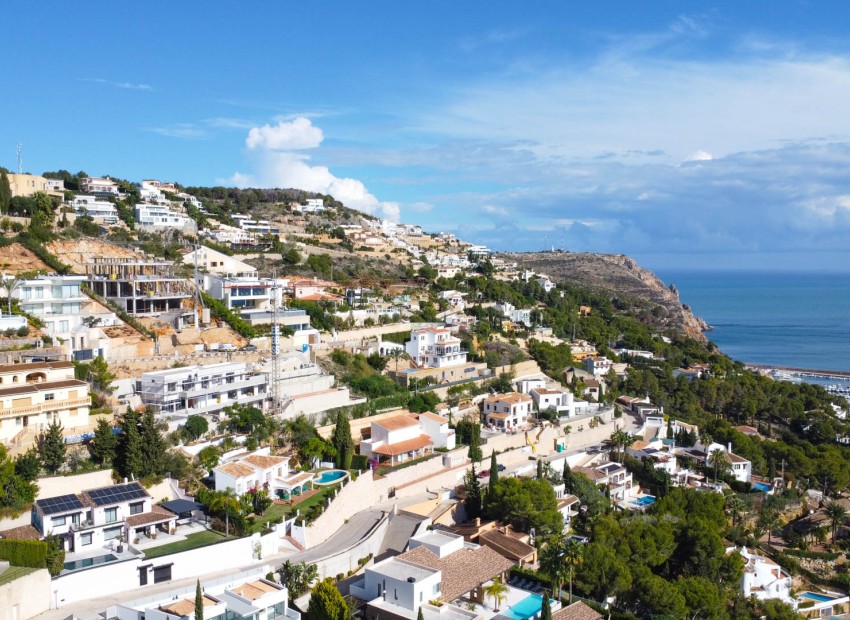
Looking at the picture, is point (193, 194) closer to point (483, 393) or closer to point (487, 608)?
point (483, 393)

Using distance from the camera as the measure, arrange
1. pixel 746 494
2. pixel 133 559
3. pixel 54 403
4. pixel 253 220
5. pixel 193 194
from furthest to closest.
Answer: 1. pixel 193 194
2. pixel 253 220
3. pixel 746 494
4. pixel 54 403
5. pixel 133 559

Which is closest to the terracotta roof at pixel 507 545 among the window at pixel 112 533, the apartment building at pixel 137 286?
the window at pixel 112 533

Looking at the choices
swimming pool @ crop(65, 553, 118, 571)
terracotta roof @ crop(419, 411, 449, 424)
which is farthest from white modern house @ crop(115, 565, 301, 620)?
terracotta roof @ crop(419, 411, 449, 424)

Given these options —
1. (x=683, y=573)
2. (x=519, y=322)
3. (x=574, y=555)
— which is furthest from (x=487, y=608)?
(x=519, y=322)

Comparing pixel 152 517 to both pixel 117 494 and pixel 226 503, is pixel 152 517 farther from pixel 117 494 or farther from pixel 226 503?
pixel 226 503

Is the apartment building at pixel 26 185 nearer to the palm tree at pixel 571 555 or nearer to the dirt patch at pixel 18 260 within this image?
the dirt patch at pixel 18 260

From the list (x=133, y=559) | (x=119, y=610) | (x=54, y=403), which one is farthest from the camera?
(x=54, y=403)
